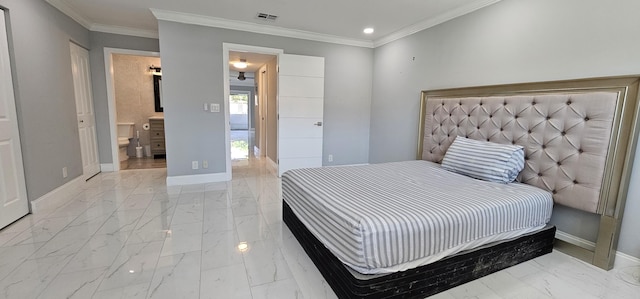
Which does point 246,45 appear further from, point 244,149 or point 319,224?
point 244,149

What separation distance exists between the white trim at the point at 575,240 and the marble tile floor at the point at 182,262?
0.51ft

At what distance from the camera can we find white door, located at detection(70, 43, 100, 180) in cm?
389

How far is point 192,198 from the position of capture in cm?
335

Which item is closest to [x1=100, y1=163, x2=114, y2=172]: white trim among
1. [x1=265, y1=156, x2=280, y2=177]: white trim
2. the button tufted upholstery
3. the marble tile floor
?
the marble tile floor

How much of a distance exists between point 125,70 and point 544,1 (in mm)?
6838

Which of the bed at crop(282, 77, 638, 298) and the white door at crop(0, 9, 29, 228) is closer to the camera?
the bed at crop(282, 77, 638, 298)

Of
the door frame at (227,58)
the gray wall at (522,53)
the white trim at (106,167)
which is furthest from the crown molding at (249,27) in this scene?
the white trim at (106,167)

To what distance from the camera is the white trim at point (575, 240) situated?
2.10m

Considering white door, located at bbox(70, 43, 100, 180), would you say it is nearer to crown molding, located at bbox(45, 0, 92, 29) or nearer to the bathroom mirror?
crown molding, located at bbox(45, 0, 92, 29)

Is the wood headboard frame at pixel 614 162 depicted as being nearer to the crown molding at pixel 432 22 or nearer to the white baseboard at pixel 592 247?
the white baseboard at pixel 592 247

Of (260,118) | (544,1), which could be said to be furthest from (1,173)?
(544,1)

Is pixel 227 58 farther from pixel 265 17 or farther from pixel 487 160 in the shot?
pixel 487 160

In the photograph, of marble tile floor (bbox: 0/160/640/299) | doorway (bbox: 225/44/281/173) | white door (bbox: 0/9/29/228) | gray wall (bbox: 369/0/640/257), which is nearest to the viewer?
marble tile floor (bbox: 0/160/640/299)

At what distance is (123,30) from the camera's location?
428cm
